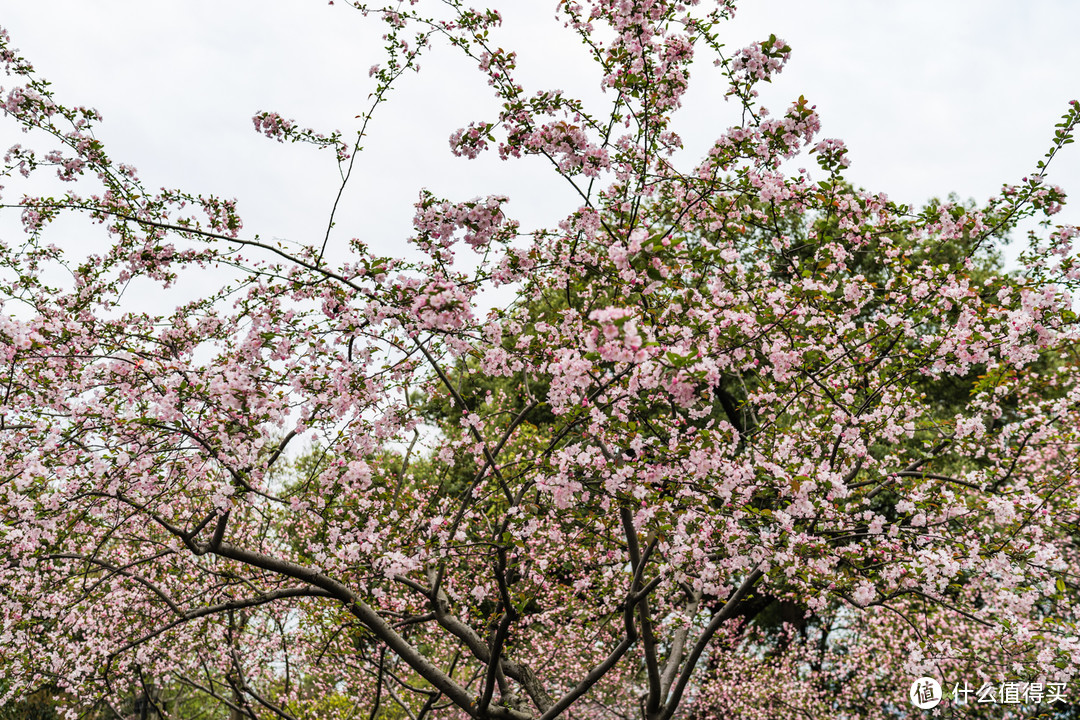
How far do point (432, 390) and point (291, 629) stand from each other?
6559mm

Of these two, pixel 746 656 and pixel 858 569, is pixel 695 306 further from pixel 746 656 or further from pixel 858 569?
pixel 746 656

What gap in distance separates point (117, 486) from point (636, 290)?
14.1ft

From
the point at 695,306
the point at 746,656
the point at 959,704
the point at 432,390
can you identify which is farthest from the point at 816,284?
the point at 746,656

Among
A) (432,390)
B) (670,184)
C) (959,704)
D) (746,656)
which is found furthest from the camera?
(746,656)

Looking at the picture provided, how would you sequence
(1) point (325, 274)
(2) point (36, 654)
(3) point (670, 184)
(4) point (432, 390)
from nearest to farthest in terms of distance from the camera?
(1) point (325, 274) < (3) point (670, 184) < (4) point (432, 390) < (2) point (36, 654)

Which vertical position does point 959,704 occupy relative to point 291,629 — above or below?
above

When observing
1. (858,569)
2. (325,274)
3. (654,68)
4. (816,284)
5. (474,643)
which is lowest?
(474,643)

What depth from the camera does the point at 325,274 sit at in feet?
16.5

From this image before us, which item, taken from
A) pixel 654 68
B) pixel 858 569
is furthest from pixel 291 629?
pixel 654 68

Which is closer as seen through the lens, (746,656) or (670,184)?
(670,184)

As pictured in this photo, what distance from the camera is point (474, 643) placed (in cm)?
630

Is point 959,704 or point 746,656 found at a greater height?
point 746,656

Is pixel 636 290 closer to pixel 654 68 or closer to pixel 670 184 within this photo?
pixel 670 184

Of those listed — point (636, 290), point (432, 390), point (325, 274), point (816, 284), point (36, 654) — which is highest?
point (816, 284)
